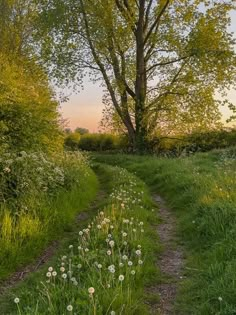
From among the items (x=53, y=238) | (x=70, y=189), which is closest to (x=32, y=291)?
(x=53, y=238)

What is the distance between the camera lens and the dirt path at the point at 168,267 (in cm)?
509

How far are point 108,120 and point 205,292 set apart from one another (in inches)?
1001

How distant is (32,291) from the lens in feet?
17.2

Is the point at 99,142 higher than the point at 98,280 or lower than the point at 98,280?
higher

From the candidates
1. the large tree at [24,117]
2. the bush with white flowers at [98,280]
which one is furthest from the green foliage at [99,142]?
the bush with white flowers at [98,280]

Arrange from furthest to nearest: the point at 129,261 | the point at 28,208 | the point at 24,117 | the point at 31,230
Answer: the point at 24,117 → the point at 28,208 → the point at 31,230 → the point at 129,261

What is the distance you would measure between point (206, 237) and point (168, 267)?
1.26 metres

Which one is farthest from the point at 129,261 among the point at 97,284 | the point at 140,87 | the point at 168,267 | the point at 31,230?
the point at 140,87

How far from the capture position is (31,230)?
7.55 meters

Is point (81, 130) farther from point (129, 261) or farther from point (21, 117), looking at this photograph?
point (129, 261)

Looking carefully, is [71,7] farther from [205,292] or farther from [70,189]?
[205,292]

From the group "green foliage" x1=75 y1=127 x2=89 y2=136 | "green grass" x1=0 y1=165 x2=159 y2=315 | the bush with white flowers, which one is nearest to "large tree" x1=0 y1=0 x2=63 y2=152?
"green grass" x1=0 y1=165 x2=159 y2=315

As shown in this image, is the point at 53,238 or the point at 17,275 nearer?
the point at 17,275

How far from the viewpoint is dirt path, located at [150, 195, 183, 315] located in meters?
5.09
